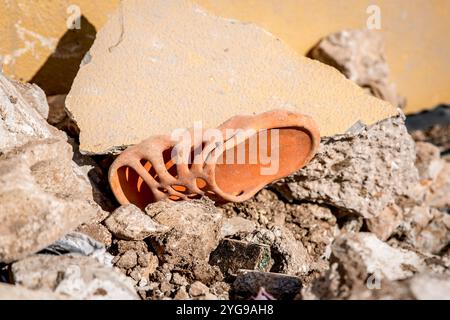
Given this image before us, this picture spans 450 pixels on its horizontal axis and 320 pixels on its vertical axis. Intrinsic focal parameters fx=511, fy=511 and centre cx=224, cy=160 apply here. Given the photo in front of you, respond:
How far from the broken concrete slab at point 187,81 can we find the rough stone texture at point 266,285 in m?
0.62

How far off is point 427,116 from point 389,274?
7.83ft

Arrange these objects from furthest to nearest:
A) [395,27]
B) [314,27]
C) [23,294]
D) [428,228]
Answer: [395,27], [314,27], [428,228], [23,294]

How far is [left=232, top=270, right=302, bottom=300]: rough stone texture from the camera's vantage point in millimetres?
1736

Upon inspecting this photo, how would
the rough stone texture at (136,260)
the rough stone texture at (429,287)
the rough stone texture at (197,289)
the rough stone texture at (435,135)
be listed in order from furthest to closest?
the rough stone texture at (435,135) < the rough stone texture at (136,260) < the rough stone texture at (197,289) < the rough stone texture at (429,287)

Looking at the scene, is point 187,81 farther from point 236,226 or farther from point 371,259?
point 371,259

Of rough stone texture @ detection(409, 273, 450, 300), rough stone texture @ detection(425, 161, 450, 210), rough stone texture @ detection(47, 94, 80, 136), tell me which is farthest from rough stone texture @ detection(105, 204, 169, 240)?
rough stone texture @ detection(425, 161, 450, 210)

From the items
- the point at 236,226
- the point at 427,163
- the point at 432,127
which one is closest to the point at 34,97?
the point at 236,226

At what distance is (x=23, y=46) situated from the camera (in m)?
2.50

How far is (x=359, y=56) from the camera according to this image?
3.27m

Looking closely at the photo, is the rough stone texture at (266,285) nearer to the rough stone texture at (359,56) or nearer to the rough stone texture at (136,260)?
the rough stone texture at (136,260)

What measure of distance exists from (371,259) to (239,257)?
0.49m

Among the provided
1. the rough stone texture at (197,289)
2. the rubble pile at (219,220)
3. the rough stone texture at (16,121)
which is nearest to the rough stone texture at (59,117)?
the rubble pile at (219,220)

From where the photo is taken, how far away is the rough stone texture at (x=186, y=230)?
188 cm

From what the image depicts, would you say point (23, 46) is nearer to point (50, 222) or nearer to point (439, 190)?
point (50, 222)
